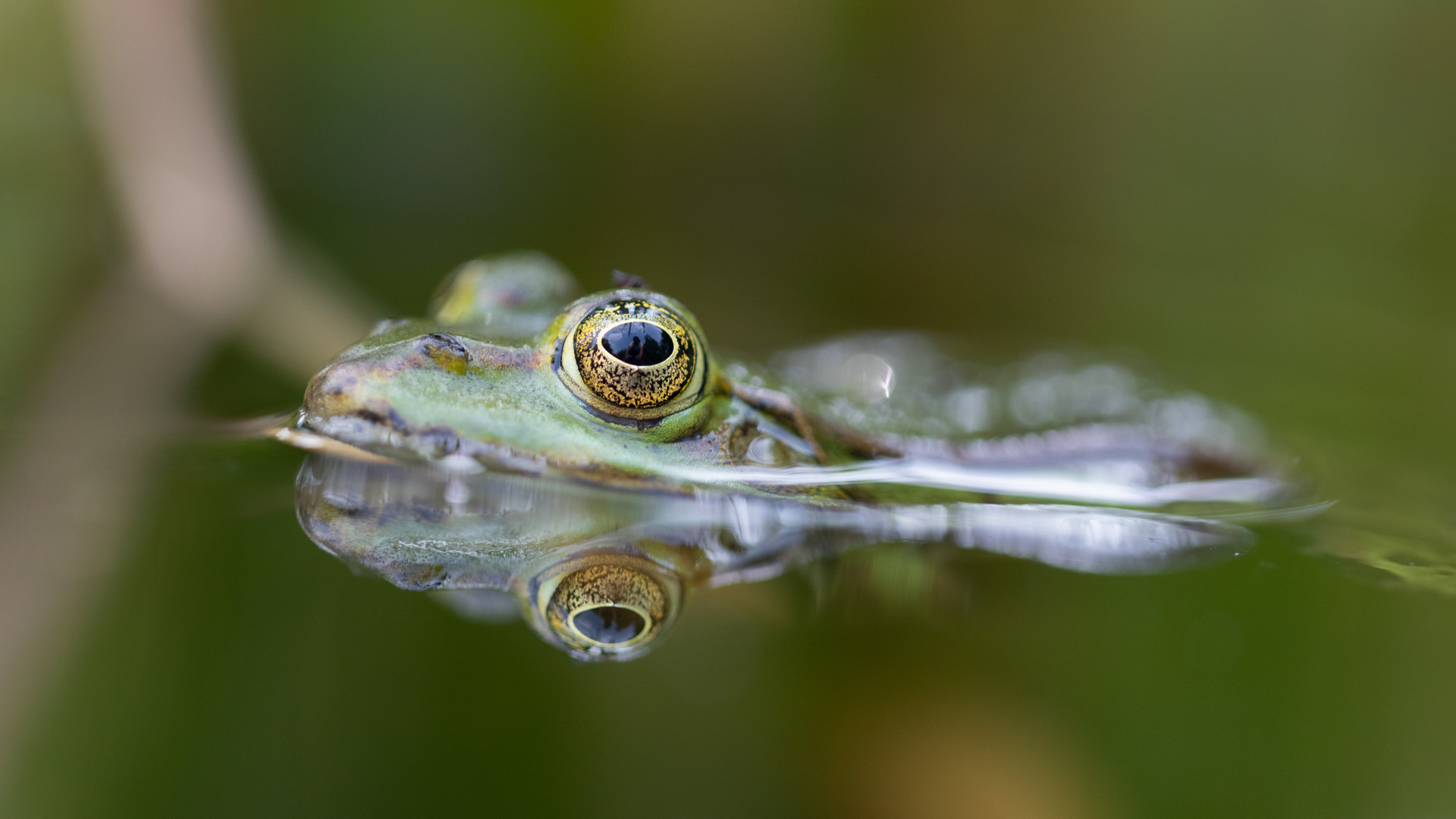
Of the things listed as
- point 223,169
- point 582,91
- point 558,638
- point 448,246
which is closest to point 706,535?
point 558,638

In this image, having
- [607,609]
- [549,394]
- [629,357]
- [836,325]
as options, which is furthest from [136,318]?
[836,325]

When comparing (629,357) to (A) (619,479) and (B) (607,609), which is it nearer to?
(A) (619,479)

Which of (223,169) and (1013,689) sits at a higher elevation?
(223,169)

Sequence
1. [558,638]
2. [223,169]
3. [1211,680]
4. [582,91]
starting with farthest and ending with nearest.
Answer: [582,91], [223,169], [1211,680], [558,638]

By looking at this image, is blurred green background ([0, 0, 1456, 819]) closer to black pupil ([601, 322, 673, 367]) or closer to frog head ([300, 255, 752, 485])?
frog head ([300, 255, 752, 485])

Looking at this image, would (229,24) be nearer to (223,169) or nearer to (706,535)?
(223,169)

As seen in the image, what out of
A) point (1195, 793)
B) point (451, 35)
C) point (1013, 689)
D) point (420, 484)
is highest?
point (451, 35)
